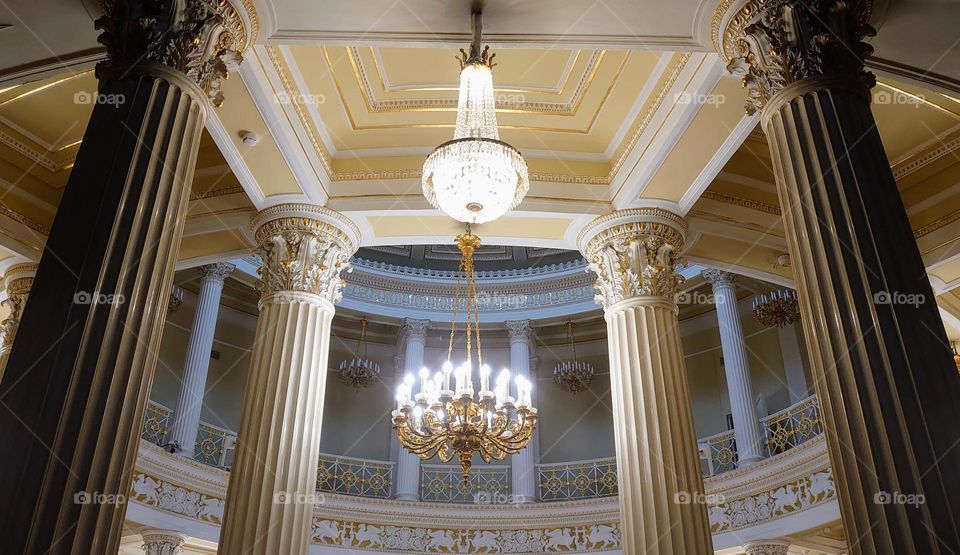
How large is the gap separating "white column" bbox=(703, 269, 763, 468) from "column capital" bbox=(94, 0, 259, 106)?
33.8 ft

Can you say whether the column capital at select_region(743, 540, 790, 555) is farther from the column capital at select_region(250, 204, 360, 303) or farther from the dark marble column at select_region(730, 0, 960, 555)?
the dark marble column at select_region(730, 0, 960, 555)

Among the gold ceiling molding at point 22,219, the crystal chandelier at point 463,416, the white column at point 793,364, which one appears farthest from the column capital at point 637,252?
the white column at point 793,364

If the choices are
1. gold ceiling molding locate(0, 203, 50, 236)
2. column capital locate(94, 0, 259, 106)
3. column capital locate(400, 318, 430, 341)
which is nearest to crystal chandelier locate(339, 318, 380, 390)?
column capital locate(400, 318, 430, 341)

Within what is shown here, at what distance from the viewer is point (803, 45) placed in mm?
4562

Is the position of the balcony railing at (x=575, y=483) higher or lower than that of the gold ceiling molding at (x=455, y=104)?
lower

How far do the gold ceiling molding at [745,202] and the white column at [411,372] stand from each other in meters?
6.61

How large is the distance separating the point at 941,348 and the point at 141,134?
157 inches

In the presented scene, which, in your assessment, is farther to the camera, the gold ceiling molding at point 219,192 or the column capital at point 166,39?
the gold ceiling molding at point 219,192

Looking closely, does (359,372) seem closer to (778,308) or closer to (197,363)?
(197,363)

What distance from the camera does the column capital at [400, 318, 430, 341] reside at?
1609 centimetres

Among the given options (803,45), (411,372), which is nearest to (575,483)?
(411,372)

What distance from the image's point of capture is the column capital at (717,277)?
47.6ft

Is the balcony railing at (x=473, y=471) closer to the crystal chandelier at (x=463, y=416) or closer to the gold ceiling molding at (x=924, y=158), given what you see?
the gold ceiling molding at (x=924, y=158)

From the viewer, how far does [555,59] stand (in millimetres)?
6875
